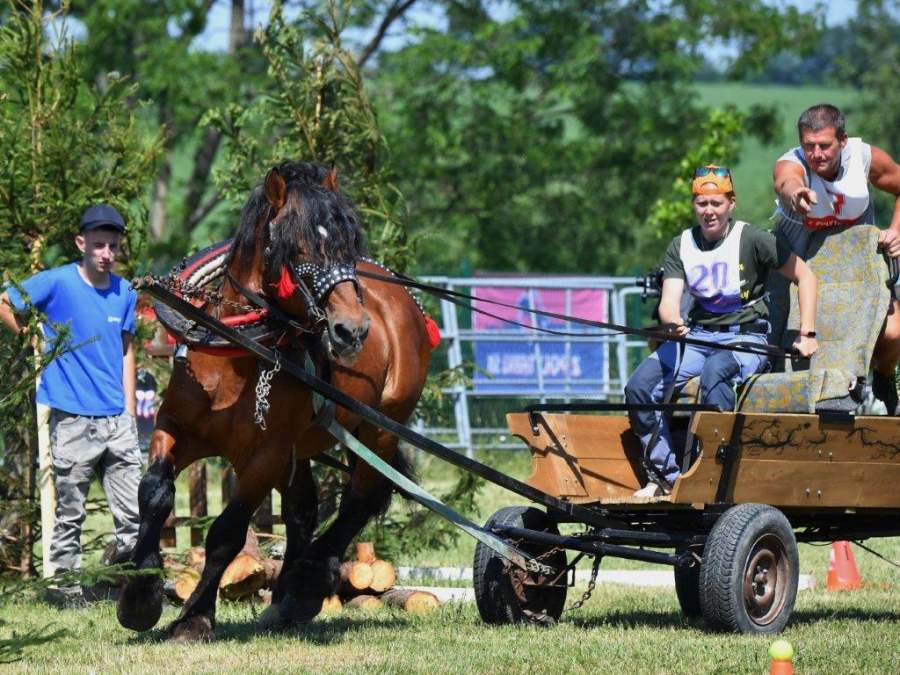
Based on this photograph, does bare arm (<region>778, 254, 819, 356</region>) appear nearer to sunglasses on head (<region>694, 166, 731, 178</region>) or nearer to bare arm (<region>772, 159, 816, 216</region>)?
bare arm (<region>772, 159, 816, 216</region>)

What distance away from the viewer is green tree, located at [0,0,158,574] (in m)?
8.41

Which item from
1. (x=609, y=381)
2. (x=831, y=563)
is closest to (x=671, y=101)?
(x=609, y=381)

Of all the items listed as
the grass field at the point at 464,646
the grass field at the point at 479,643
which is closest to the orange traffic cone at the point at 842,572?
the grass field at the point at 479,643

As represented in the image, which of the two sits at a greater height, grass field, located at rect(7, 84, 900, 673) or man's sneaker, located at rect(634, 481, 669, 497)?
man's sneaker, located at rect(634, 481, 669, 497)

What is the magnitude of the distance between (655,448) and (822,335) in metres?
1.04

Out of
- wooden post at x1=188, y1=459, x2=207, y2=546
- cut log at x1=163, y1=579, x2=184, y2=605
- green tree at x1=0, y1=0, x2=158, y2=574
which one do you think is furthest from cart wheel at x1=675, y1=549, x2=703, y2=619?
green tree at x1=0, y1=0, x2=158, y2=574

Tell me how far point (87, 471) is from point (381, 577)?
1715 mm

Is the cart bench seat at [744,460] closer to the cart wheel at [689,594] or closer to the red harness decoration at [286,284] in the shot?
the cart wheel at [689,594]

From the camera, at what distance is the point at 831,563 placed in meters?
8.79

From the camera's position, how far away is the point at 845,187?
23.4 ft

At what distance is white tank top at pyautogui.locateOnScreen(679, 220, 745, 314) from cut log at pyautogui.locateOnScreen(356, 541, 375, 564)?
2533mm

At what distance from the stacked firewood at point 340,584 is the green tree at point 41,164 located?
1.15 metres

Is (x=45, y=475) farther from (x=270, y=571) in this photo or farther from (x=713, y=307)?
(x=713, y=307)

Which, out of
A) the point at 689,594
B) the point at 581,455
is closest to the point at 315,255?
the point at 581,455
